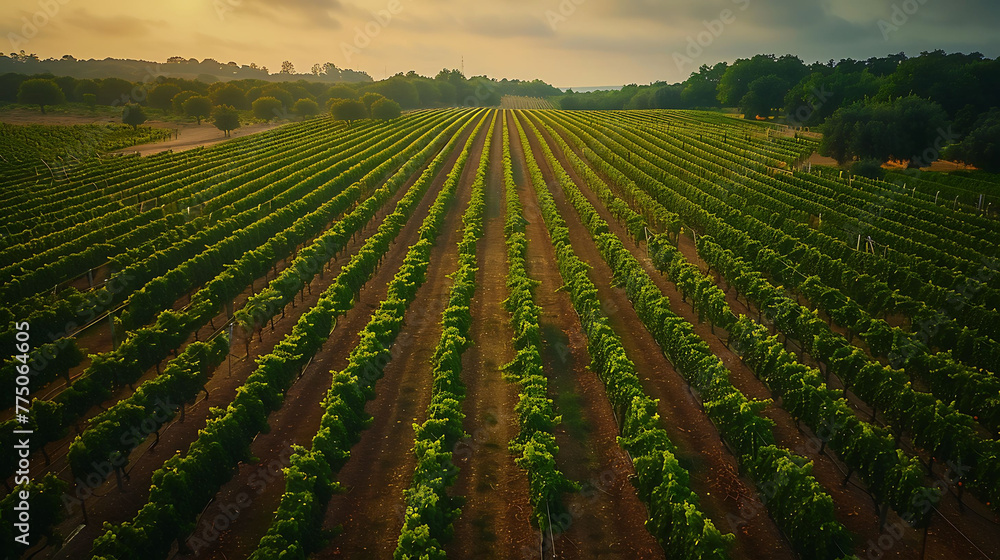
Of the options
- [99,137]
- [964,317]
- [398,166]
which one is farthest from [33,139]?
[964,317]

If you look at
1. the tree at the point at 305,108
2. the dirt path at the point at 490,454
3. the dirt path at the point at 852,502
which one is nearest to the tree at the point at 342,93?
the tree at the point at 305,108

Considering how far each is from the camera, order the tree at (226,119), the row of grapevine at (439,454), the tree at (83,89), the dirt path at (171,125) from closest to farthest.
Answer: the row of grapevine at (439,454) < the dirt path at (171,125) < the tree at (226,119) < the tree at (83,89)

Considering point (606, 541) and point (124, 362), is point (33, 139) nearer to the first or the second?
point (124, 362)

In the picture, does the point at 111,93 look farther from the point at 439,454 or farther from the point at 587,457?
the point at 587,457

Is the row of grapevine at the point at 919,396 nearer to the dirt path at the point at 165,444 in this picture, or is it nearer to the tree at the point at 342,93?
the dirt path at the point at 165,444

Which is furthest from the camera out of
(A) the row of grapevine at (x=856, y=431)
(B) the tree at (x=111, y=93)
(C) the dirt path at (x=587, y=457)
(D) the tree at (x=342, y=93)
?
(D) the tree at (x=342, y=93)

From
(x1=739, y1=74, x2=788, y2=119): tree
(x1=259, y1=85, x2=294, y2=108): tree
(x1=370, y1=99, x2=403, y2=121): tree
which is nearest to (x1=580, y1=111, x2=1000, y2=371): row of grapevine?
(x1=739, y1=74, x2=788, y2=119): tree

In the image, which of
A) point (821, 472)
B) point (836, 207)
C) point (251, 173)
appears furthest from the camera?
point (251, 173)

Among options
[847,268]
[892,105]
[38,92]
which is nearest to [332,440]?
[847,268]
